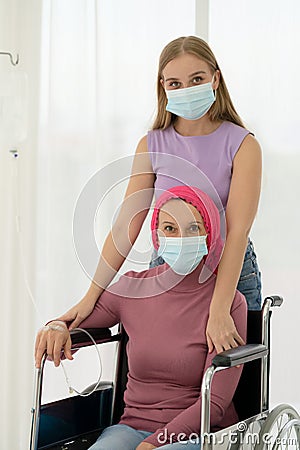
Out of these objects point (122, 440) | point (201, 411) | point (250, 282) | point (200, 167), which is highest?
point (200, 167)

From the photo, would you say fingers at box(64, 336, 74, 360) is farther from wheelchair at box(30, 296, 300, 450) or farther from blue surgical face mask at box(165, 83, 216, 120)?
blue surgical face mask at box(165, 83, 216, 120)

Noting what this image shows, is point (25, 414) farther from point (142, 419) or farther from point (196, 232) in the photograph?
point (196, 232)

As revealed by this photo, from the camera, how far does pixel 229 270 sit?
198 centimetres

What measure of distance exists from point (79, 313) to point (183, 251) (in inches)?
13.7

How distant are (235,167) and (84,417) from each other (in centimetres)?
80

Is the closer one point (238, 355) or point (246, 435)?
point (238, 355)

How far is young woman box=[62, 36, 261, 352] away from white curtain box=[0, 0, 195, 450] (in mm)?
807

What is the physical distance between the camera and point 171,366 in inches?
77.6

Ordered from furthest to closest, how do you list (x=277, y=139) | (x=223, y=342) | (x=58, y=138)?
(x=58, y=138) → (x=277, y=139) → (x=223, y=342)

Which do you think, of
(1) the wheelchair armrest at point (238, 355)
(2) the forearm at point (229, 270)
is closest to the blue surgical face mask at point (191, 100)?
(2) the forearm at point (229, 270)

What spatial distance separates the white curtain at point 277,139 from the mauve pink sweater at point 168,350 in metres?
0.78

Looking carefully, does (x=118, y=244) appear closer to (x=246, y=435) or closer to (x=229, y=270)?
(x=229, y=270)

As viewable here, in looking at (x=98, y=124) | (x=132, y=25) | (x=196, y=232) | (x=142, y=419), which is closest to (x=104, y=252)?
(x=196, y=232)

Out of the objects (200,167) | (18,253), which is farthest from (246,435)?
(18,253)
